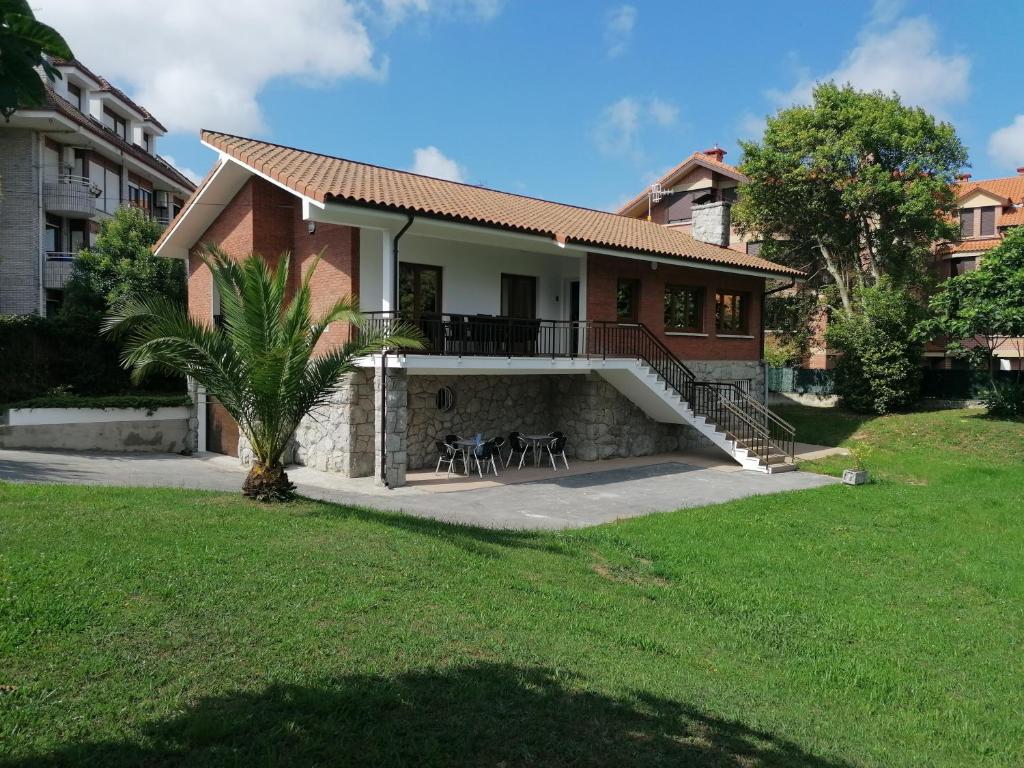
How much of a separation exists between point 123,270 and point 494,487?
46.8 ft

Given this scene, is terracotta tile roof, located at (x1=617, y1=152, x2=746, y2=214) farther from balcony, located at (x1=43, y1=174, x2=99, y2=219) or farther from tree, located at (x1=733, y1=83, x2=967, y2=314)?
balcony, located at (x1=43, y1=174, x2=99, y2=219)

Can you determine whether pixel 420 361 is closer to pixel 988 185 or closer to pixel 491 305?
pixel 491 305

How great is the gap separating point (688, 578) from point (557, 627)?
2612mm

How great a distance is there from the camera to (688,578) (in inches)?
317

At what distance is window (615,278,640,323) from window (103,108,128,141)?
87.9 ft

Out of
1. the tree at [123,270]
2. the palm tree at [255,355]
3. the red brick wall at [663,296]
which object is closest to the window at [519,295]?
the red brick wall at [663,296]

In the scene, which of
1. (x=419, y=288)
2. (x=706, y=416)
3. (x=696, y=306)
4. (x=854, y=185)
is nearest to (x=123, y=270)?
(x=419, y=288)

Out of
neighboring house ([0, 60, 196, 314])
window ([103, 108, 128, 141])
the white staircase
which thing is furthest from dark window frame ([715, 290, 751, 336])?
window ([103, 108, 128, 141])

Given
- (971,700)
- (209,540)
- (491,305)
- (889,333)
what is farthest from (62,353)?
(889,333)

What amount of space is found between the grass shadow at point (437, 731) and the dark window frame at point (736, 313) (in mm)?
17574

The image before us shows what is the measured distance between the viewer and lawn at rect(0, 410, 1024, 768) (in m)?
3.89

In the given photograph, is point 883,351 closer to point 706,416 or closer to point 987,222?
point 706,416

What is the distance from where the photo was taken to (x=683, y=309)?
20078 mm

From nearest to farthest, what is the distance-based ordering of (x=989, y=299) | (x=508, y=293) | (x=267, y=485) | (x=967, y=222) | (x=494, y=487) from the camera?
(x=267, y=485), (x=494, y=487), (x=508, y=293), (x=989, y=299), (x=967, y=222)
